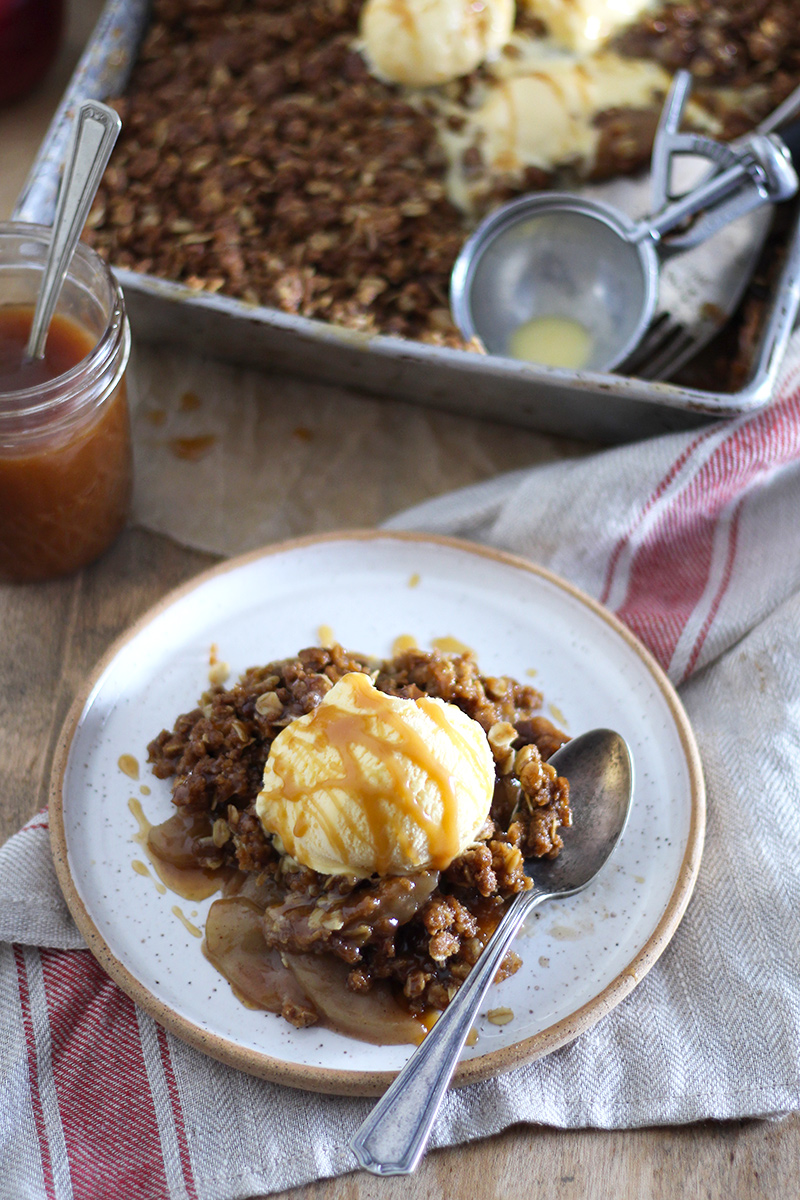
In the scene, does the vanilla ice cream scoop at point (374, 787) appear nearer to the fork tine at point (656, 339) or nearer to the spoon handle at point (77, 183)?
the spoon handle at point (77, 183)

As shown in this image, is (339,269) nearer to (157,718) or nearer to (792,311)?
(792,311)

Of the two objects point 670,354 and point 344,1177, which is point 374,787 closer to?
point 344,1177

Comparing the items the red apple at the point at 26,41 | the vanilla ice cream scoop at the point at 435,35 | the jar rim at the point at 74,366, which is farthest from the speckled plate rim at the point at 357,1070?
the red apple at the point at 26,41

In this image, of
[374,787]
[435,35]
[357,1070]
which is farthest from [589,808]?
[435,35]

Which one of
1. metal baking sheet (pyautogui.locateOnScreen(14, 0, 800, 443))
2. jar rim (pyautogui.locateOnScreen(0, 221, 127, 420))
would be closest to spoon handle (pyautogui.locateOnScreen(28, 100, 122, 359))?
jar rim (pyautogui.locateOnScreen(0, 221, 127, 420))

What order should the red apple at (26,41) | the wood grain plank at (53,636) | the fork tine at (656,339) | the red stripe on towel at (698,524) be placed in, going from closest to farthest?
1. the wood grain plank at (53,636)
2. the red stripe on towel at (698,524)
3. the fork tine at (656,339)
4. the red apple at (26,41)

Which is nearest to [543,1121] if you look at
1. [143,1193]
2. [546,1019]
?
[546,1019]
